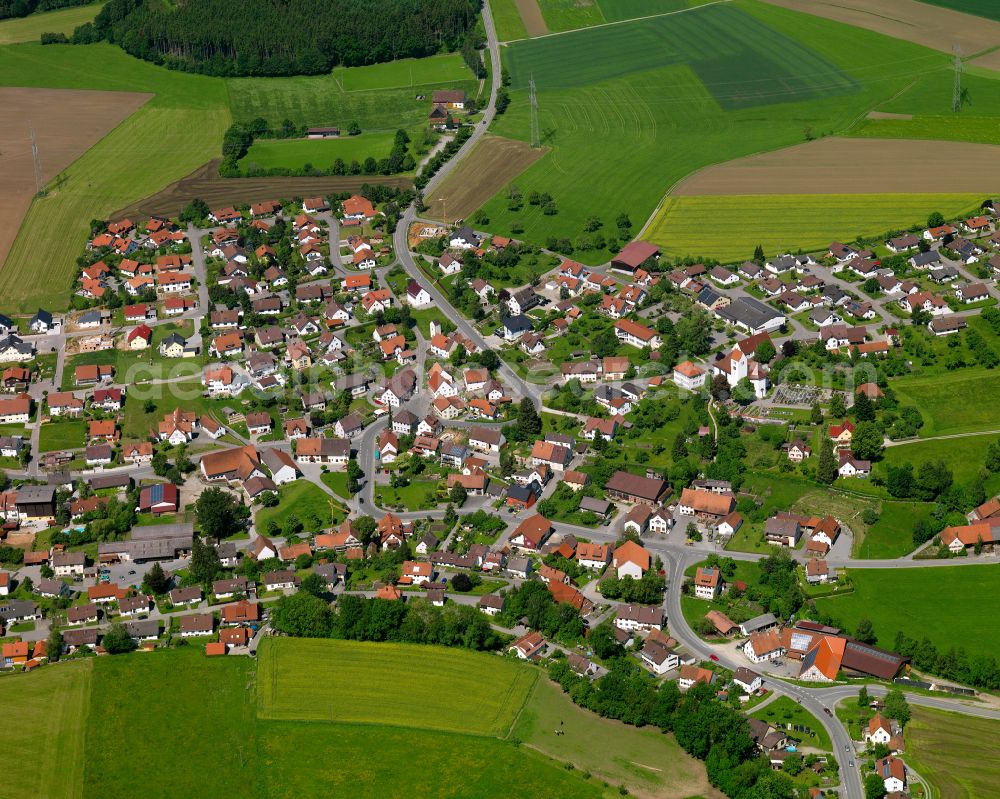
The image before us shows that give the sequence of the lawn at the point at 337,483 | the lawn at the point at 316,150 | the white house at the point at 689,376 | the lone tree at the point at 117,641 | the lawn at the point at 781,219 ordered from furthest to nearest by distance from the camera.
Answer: the lawn at the point at 316,150, the lawn at the point at 781,219, the white house at the point at 689,376, the lawn at the point at 337,483, the lone tree at the point at 117,641

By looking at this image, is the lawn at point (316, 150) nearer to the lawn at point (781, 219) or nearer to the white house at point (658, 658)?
the lawn at point (781, 219)

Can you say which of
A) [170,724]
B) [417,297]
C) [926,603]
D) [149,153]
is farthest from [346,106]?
[926,603]

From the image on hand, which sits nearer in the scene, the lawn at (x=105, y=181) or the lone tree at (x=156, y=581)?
the lone tree at (x=156, y=581)

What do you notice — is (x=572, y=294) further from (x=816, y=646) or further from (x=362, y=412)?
(x=816, y=646)

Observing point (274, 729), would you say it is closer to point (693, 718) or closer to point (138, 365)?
point (693, 718)

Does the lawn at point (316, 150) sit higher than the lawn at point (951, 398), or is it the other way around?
the lawn at point (316, 150)

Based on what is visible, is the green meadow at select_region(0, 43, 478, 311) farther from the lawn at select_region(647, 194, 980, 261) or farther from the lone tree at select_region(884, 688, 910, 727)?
the lone tree at select_region(884, 688, 910, 727)

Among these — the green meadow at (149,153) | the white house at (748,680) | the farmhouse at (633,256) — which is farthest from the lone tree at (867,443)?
the green meadow at (149,153)
